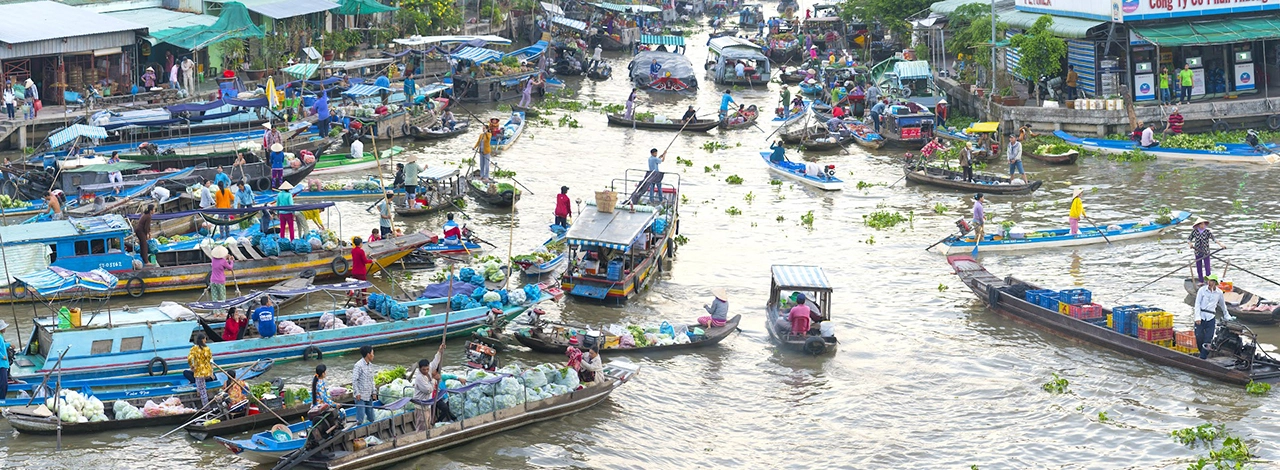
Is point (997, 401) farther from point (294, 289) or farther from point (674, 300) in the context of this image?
point (294, 289)

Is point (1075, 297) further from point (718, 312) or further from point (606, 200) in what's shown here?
point (606, 200)

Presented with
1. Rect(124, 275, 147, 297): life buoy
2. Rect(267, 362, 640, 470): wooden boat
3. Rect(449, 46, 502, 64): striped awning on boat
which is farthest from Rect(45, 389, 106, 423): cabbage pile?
Rect(449, 46, 502, 64): striped awning on boat

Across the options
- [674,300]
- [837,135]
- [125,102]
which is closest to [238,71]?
[125,102]

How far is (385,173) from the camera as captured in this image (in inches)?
1375

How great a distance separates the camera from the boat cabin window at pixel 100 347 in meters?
19.0

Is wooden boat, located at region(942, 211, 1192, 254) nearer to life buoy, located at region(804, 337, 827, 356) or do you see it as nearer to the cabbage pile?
life buoy, located at region(804, 337, 827, 356)

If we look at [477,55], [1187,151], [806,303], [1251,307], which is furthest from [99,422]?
[477,55]

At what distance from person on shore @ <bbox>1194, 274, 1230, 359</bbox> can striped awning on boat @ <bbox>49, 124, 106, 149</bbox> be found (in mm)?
23792

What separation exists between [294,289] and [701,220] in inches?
465

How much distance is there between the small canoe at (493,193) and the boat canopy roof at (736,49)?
77.7ft

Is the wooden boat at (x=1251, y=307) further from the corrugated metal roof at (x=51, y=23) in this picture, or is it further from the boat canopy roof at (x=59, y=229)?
the corrugated metal roof at (x=51, y=23)

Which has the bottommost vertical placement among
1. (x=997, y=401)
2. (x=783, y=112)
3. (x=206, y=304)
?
(x=997, y=401)

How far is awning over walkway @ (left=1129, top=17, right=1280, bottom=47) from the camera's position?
3728 cm

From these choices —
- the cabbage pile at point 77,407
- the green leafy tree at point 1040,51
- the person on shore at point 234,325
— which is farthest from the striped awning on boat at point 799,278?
the green leafy tree at point 1040,51
